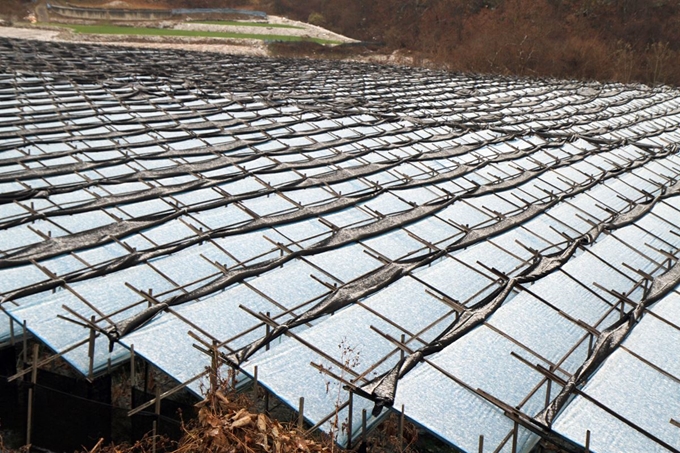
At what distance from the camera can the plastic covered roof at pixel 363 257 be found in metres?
8.31

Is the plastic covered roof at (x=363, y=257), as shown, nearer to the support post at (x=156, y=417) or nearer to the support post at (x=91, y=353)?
the support post at (x=91, y=353)

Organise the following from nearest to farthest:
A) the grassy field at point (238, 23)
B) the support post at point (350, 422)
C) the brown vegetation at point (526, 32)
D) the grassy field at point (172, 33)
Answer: the support post at point (350, 422) < the brown vegetation at point (526, 32) < the grassy field at point (172, 33) < the grassy field at point (238, 23)

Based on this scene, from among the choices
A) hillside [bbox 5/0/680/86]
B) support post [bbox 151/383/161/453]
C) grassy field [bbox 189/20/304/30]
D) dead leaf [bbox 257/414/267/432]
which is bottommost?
grassy field [bbox 189/20/304/30]

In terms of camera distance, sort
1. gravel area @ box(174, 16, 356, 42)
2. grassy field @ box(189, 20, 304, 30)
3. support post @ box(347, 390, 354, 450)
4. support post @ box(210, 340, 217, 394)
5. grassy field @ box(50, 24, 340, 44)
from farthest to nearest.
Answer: grassy field @ box(189, 20, 304, 30)
gravel area @ box(174, 16, 356, 42)
grassy field @ box(50, 24, 340, 44)
support post @ box(210, 340, 217, 394)
support post @ box(347, 390, 354, 450)

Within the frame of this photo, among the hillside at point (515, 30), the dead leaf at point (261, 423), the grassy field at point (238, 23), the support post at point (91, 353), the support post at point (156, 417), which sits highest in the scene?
the dead leaf at point (261, 423)

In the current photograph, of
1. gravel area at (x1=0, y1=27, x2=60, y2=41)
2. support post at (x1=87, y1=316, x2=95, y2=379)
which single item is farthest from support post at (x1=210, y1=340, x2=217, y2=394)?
gravel area at (x1=0, y1=27, x2=60, y2=41)

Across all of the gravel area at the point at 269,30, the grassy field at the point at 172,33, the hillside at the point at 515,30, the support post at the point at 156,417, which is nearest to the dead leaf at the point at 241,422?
the support post at the point at 156,417

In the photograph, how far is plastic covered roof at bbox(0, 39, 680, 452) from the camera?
27.3 feet

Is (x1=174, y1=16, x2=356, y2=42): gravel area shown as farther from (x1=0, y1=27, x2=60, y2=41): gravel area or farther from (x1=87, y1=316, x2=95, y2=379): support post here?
(x1=87, y1=316, x2=95, y2=379): support post

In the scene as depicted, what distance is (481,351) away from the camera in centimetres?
898

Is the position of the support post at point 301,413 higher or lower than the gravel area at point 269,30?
higher

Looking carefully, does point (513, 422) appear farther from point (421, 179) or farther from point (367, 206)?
point (421, 179)

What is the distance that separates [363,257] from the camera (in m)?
12.3

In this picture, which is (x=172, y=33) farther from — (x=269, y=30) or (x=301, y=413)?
(x=301, y=413)
